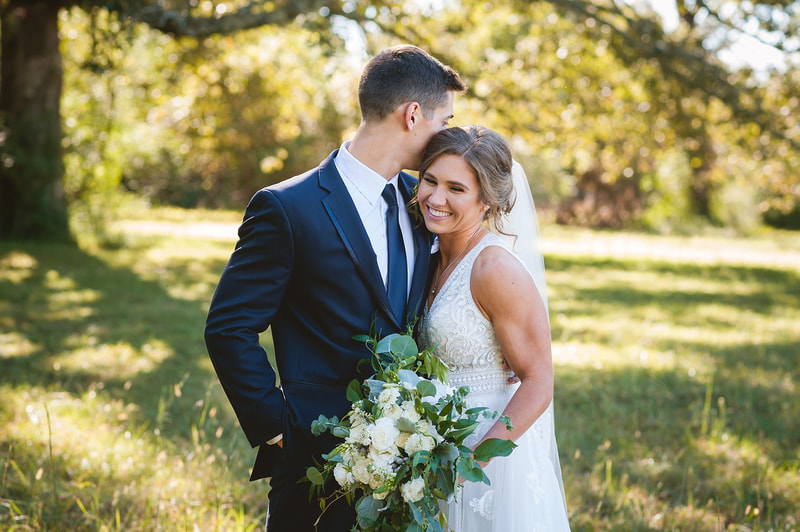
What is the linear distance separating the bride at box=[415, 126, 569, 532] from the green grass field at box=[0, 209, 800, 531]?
42.0 inches

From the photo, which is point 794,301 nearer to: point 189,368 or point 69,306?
point 189,368

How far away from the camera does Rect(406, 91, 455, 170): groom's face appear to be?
103 inches

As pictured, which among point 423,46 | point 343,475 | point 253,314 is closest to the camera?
point 343,475

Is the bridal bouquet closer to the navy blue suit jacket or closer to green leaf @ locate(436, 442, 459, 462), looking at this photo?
green leaf @ locate(436, 442, 459, 462)

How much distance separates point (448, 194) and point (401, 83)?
44 centimetres

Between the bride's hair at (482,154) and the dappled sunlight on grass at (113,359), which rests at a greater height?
the bride's hair at (482,154)

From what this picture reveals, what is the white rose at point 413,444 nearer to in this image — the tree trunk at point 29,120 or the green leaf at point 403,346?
the green leaf at point 403,346

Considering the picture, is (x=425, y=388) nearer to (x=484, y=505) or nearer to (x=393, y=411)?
(x=393, y=411)

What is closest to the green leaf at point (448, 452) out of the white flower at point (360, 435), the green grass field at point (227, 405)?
the white flower at point (360, 435)

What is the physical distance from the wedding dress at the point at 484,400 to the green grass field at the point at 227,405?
1.01 meters

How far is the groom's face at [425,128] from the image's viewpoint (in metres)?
2.61

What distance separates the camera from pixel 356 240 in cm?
239

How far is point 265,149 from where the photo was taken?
25.0 m

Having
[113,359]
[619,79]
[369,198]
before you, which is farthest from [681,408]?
[619,79]
